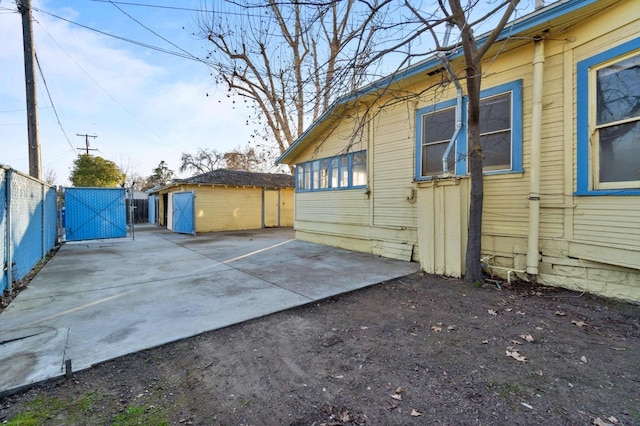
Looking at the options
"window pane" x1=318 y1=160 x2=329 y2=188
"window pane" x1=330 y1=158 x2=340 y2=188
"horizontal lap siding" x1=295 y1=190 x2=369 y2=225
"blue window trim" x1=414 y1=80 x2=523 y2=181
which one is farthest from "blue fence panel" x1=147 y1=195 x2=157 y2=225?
"blue window trim" x1=414 y1=80 x2=523 y2=181

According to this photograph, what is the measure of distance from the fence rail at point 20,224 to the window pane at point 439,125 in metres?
7.64

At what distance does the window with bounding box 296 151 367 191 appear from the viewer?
8133 mm

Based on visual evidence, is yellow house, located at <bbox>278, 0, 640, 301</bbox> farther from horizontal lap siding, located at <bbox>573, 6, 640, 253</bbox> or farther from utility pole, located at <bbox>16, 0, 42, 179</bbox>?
utility pole, located at <bbox>16, 0, 42, 179</bbox>

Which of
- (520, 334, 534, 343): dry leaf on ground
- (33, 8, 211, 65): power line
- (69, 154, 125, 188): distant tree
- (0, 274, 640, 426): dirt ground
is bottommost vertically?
(0, 274, 640, 426): dirt ground

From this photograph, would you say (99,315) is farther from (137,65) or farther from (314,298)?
(137,65)

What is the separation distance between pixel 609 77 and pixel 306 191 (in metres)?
7.87

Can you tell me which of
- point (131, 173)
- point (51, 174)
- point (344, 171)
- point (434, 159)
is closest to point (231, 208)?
point (344, 171)

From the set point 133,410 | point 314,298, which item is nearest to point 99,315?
point 133,410

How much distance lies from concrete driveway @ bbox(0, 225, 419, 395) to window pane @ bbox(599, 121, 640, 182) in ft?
10.9

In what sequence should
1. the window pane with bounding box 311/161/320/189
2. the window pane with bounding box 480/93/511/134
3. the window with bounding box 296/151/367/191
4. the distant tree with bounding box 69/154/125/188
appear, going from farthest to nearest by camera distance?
the distant tree with bounding box 69/154/125/188, the window pane with bounding box 311/161/320/189, the window with bounding box 296/151/367/191, the window pane with bounding box 480/93/511/134

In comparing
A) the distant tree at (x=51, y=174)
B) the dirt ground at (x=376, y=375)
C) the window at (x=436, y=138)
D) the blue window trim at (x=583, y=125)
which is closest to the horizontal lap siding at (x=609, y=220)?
the blue window trim at (x=583, y=125)

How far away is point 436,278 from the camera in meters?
5.10

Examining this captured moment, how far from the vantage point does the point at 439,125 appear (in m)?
6.11

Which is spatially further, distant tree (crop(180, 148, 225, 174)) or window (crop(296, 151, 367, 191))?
distant tree (crop(180, 148, 225, 174))
